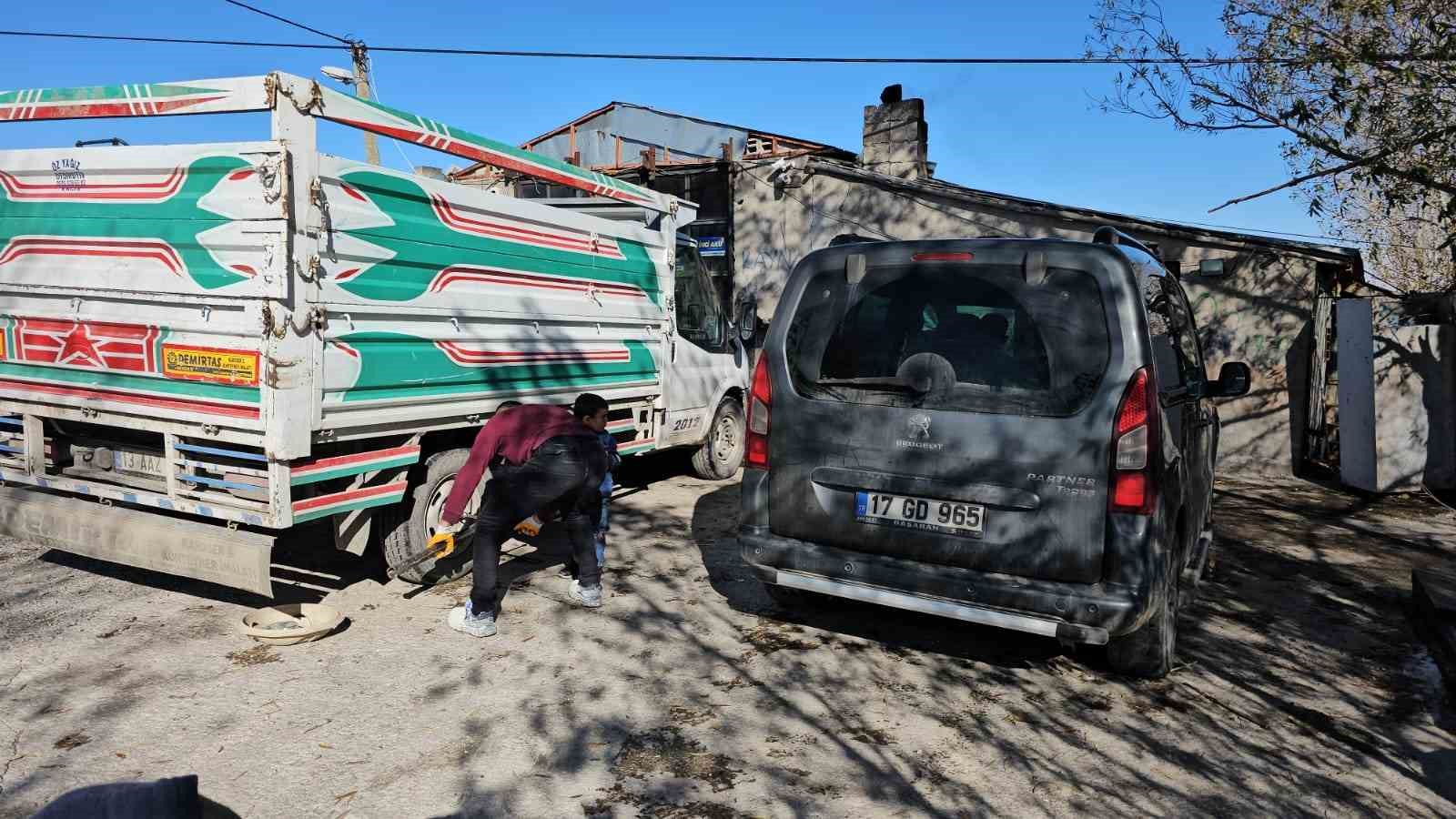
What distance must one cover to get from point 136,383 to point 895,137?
11940mm

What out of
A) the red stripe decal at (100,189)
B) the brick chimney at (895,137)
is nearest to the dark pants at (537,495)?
the red stripe decal at (100,189)

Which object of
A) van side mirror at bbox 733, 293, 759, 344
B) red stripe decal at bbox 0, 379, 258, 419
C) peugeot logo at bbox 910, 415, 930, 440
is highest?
van side mirror at bbox 733, 293, 759, 344

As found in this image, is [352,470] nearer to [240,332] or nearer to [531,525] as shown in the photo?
[240,332]

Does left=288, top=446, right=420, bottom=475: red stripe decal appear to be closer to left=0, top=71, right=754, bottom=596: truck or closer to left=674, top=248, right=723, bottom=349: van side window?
left=0, top=71, right=754, bottom=596: truck

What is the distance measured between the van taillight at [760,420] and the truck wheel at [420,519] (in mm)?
1881

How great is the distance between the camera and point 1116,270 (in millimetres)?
3949

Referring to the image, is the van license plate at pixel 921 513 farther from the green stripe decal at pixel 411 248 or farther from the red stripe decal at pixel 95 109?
the red stripe decal at pixel 95 109

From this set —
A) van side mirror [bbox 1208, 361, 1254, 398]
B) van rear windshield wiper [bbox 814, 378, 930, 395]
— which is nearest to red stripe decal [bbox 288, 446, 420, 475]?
van rear windshield wiper [bbox 814, 378, 930, 395]

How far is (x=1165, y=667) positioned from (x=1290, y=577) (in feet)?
9.13

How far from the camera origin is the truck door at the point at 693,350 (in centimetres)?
830

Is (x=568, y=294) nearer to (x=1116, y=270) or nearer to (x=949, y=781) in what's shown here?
(x=1116, y=270)

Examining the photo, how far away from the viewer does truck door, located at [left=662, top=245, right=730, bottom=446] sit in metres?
8.30

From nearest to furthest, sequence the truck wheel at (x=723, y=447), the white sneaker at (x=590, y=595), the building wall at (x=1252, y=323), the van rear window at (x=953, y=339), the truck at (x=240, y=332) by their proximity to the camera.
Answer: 1. the van rear window at (x=953, y=339)
2. the truck at (x=240, y=332)
3. the white sneaker at (x=590, y=595)
4. the truck wheel at (x=723, y=447)
5. the building wall at (x=1252, y=323)

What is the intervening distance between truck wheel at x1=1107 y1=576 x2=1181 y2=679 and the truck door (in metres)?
4.51
